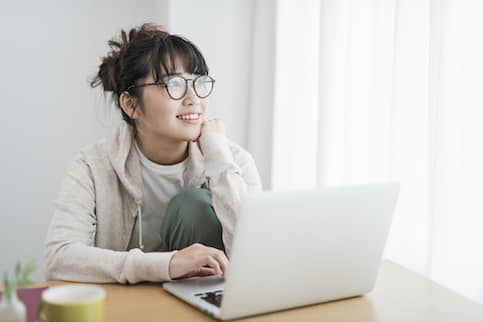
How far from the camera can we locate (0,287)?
1410mm

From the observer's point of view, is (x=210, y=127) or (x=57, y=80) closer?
(x=210, y=127)

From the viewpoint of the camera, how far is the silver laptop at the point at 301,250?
1.19m

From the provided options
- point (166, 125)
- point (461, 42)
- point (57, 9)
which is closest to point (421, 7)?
point (461, 42)

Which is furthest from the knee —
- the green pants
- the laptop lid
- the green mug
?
the green mug

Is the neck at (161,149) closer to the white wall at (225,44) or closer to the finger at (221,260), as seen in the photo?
the finger at (221,260)

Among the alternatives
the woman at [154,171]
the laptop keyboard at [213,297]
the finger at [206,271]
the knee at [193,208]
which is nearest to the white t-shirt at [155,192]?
the woman at [154,171]

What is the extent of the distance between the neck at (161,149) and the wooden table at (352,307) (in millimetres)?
513

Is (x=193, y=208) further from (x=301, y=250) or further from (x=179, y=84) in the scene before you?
(x=301, y=250)

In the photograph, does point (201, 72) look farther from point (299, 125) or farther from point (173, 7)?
point (173, 7)

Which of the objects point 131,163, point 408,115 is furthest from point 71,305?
point 408,115

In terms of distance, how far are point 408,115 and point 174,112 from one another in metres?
0.61

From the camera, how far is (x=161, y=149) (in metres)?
1.90

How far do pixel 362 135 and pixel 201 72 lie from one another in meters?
0.61

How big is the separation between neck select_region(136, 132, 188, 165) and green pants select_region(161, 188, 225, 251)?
0.17 m
